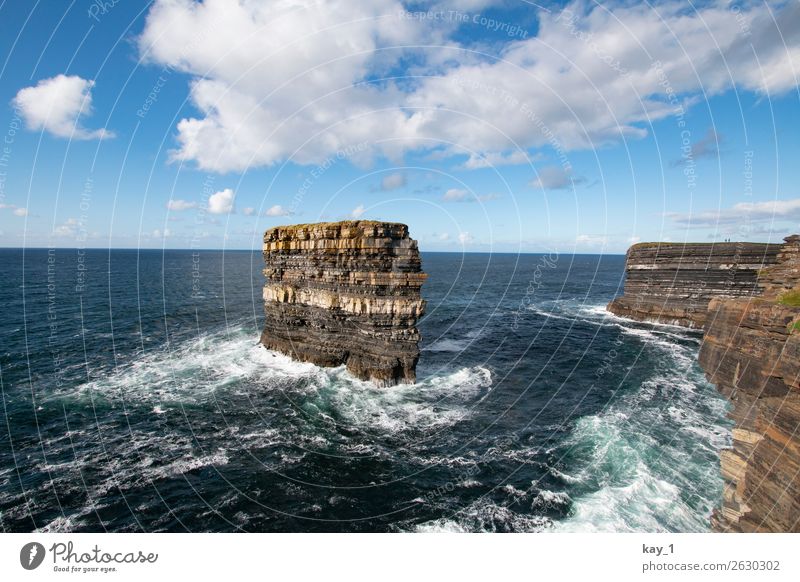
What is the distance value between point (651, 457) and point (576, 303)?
216 feet

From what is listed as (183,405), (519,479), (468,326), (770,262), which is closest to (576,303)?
(770,262)

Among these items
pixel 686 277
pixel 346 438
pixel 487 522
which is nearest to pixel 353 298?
pixel 346 438

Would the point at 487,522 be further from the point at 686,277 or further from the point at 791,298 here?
the point at 686,277

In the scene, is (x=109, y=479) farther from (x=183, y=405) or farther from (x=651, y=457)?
(x=651, y=457)

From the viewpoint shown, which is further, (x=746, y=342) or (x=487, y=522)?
(x=746, y=342)

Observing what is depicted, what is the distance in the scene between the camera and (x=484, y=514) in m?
18.3

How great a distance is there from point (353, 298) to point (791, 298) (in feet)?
108

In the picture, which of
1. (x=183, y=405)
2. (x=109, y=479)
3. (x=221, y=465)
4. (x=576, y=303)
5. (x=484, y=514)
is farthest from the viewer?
(x=576, y=303)

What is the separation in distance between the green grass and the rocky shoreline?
69mm

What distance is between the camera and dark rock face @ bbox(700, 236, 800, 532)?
13.5 m
